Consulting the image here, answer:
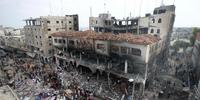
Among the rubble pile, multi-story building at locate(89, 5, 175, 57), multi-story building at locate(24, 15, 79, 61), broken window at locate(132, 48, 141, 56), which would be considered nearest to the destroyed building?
broken window at locate(132, 48, 141, 56)

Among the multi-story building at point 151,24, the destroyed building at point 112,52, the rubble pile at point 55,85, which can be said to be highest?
the multi-story building at point 151,24

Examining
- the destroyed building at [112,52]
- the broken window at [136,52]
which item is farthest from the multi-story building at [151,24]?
the broken window at [136,52]

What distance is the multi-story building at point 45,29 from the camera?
116 feet

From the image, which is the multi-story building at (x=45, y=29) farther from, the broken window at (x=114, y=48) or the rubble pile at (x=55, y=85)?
the broken window at (x=114, y=48)

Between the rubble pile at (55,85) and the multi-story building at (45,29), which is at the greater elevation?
the multi-story building at (45,29)

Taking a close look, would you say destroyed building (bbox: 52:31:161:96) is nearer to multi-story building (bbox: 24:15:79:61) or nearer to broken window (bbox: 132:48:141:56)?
broken window (bbox: 132:48:141:56)

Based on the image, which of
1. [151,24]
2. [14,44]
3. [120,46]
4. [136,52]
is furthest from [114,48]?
[14,44]

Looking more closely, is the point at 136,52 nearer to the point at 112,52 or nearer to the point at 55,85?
the point at 112,52

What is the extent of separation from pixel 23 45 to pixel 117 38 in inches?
1498

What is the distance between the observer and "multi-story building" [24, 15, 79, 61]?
3550 centimetres

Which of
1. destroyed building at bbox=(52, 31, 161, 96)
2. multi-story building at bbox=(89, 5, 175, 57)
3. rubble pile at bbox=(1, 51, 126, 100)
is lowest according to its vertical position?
rubble pile at bbox=(1, 51, 126, 100)

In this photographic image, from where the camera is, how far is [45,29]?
3534 centimetres

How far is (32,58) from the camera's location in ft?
132

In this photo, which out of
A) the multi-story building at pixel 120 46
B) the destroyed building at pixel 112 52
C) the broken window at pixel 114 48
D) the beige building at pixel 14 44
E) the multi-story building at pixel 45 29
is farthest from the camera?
the beige building at pixel 14 44
